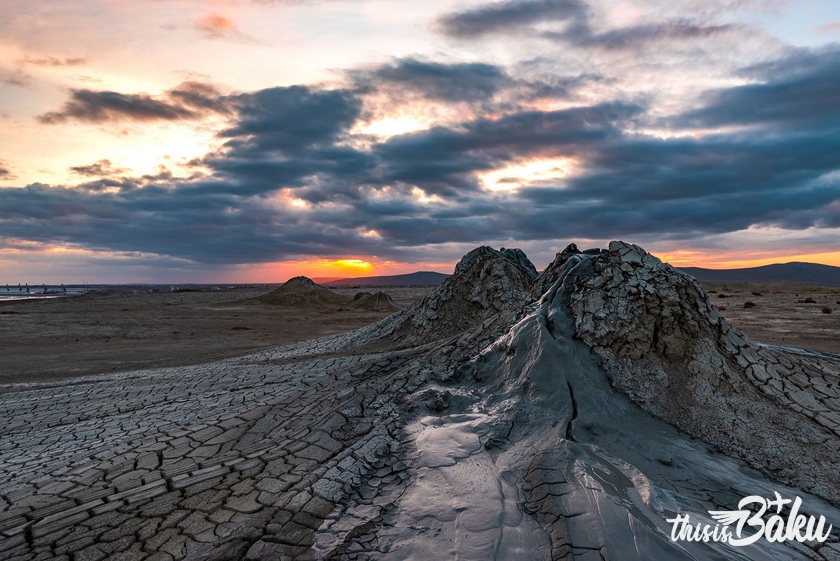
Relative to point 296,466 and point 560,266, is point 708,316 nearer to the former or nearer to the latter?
point 560,266

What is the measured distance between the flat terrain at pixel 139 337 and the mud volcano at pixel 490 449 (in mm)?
5087

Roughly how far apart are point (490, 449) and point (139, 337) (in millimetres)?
16360

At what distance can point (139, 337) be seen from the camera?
16.3m

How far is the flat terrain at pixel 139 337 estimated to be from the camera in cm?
1124

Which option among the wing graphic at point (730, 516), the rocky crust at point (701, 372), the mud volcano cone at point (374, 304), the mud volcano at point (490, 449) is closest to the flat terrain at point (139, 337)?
the mud volcano cone at point (374, 304)

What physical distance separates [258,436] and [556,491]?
323 cm

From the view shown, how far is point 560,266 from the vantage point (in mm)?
6223

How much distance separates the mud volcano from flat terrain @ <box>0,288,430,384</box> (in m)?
5.09

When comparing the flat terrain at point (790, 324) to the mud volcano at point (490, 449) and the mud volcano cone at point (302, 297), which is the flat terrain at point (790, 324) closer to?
the mud volcano at point (490, 449)

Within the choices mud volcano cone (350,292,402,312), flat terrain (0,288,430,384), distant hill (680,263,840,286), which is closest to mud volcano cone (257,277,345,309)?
mud volcano cone (350,292,402,312)

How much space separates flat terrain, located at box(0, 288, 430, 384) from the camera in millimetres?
11242

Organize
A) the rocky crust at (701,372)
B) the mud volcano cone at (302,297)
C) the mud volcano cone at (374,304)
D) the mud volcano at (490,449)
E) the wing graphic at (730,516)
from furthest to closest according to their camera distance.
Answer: the mud volcano cone at (302,297)
the mud volcano cone at (374,304)
the rocky crust at (701,372)
the wing graphic at (730,516)
the mud volcano at (490,449)

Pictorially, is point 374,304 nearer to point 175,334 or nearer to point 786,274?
point 175,334

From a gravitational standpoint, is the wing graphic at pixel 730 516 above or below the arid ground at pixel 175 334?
above
